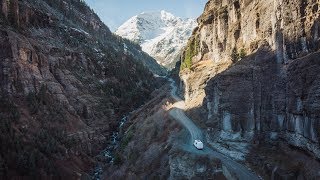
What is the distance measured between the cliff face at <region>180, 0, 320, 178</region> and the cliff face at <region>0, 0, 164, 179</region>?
31023mm

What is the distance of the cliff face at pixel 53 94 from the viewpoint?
68.6 meters

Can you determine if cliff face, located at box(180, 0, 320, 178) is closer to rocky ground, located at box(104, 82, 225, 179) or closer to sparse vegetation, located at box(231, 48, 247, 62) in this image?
sparse vegetation, located at box(231, 48, 247, 62)

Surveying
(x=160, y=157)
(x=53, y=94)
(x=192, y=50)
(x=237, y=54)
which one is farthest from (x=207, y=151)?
(x=192, y=50)

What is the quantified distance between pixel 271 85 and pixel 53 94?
61.2 m

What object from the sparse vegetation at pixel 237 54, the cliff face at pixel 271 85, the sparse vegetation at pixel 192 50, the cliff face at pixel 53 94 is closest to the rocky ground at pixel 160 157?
the cliff face at pixel 271 85

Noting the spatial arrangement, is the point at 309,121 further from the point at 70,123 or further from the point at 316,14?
the point at 70,123

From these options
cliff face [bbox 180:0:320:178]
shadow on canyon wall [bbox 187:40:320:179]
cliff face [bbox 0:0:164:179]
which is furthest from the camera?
cliff face [bbox 0:0:164:179]

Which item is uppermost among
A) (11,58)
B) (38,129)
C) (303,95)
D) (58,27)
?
(58,27)

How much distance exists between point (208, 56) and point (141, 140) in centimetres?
2863

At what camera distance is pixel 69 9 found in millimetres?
164875

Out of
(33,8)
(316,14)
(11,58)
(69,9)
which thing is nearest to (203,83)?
(316,14)

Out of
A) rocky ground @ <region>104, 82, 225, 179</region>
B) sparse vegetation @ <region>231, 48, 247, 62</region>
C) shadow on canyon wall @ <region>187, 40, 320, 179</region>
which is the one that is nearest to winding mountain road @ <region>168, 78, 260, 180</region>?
rocky ground @ <region>104, 82, 225, 179</region>

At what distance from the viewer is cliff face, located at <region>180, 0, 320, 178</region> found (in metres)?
35.3

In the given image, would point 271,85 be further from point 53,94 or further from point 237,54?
point 53,94
